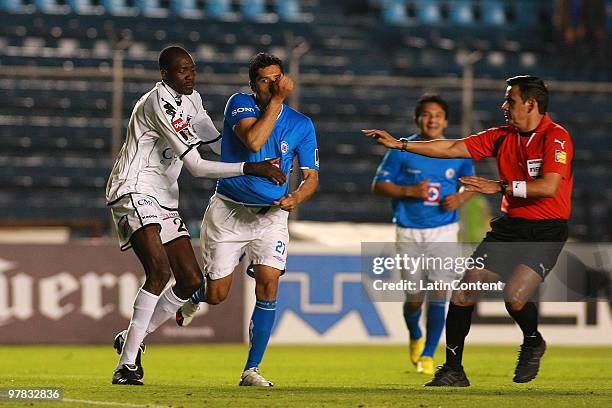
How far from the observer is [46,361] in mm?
11625

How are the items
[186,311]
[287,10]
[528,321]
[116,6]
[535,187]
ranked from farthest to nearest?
[287,10]
[116,6]
[186,311]
[528,321]
[535,187]

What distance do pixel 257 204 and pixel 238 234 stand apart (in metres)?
0.26

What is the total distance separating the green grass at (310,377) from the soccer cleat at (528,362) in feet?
0.29

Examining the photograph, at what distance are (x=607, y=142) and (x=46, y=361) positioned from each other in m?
10.5

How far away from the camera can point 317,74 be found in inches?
731

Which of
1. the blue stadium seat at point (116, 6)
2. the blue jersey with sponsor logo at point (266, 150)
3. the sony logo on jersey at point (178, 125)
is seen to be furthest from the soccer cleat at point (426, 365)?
the blue stadium seat at point (116, 6)

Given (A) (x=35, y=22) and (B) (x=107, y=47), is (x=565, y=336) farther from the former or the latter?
(A) (x=35, y=22)

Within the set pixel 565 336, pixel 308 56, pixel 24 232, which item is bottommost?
pixel 565 336

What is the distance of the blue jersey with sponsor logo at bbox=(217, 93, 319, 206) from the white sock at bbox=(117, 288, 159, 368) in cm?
90

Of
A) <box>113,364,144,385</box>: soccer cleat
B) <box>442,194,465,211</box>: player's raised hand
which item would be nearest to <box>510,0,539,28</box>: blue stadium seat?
<box>442,194,465,211</box>: player's raised hand

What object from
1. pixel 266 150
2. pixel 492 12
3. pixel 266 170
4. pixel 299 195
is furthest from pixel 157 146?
pixel 492 12

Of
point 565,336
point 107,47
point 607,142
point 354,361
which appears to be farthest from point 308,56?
point 354,361

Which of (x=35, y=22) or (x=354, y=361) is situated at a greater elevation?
(x=35, y=22)

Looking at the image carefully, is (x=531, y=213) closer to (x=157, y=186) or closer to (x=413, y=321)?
(x=157, y=186)
